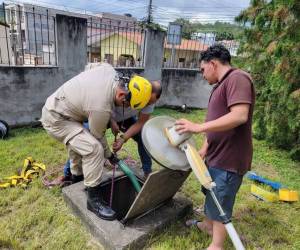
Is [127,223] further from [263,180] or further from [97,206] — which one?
[263,180]

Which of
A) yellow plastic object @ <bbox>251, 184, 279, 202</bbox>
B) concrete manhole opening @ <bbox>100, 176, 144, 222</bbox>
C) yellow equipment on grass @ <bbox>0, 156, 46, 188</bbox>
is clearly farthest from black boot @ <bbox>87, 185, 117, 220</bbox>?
yellow plastic object @ <bbox>251, 184, 279, 202</bbox>

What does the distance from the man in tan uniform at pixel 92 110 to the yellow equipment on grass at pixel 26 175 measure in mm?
943

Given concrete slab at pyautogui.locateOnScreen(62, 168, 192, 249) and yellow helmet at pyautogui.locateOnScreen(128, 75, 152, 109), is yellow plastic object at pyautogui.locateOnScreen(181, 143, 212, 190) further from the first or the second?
concrete slab at pyautogui.locateOnScreen(62, 168, 192, 249)

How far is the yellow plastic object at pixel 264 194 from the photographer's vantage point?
11.7 feet

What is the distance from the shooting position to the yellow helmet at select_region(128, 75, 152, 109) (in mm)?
2299

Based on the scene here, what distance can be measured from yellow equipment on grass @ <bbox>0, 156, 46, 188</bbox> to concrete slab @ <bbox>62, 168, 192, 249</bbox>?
697mm

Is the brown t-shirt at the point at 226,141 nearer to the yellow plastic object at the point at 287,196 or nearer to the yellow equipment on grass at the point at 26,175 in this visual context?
the yellow plastic object at the point at 287,196

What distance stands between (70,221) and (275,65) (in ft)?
13.5

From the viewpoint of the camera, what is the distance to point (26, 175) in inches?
136

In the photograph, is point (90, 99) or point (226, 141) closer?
point (226, 141)

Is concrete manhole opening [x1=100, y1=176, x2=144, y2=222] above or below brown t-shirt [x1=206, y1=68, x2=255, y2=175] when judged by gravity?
below

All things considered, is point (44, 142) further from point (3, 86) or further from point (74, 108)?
point (74, 108)

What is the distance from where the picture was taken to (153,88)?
8.31 feet

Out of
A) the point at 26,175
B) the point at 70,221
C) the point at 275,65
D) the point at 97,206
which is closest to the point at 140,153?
the point at 97,206
